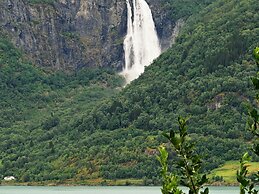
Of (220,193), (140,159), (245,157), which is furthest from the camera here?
(140,159)

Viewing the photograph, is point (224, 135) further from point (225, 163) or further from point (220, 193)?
point (220, 193)

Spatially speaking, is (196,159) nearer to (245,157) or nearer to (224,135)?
(245,157)

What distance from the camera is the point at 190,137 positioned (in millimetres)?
194625

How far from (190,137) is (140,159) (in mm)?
15175

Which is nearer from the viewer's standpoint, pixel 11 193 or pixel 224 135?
pixel 11 193

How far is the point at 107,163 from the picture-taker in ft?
648

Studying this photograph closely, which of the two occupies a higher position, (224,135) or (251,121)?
(224,135)

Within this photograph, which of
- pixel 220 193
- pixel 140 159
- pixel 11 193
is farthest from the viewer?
pixel 140 159

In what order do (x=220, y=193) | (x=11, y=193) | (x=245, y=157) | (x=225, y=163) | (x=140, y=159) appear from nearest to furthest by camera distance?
(x=245, y=157)
(x=220, y=193)
(x=11, y=193)
(x=225, y=163)
(x=140, y=159)

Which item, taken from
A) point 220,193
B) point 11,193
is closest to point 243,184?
point 220,193

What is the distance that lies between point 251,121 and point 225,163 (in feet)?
539

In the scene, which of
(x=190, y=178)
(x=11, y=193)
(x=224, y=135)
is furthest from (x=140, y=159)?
(x=190, y=178)

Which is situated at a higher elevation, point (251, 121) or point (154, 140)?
point (154, 140)

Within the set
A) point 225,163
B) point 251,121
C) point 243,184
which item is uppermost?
point 225,163
